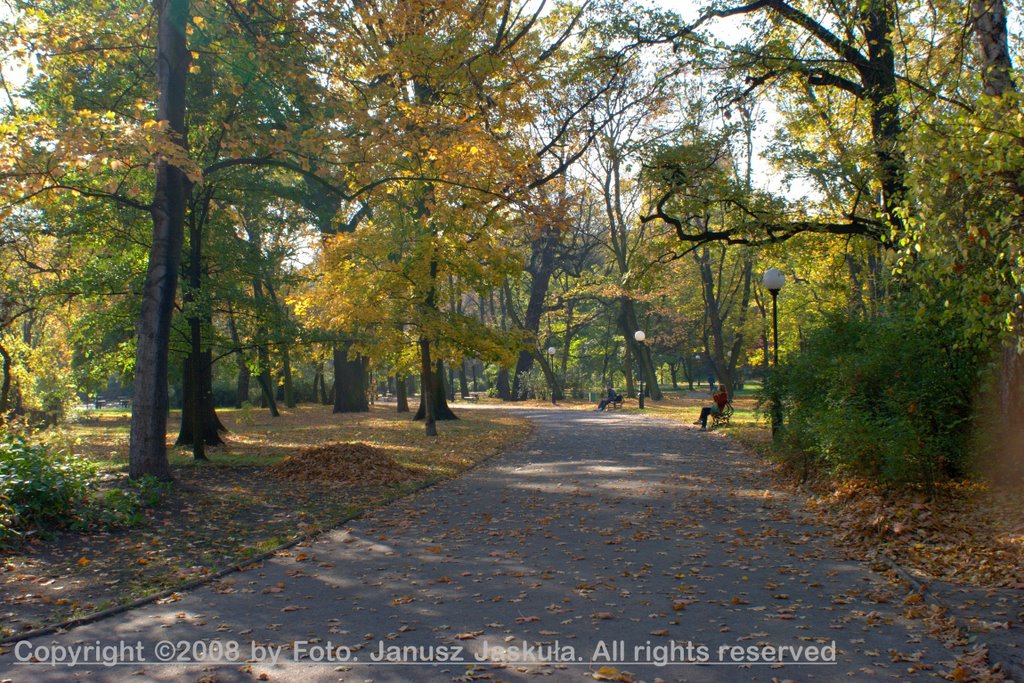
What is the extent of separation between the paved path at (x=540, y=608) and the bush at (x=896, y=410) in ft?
3.96

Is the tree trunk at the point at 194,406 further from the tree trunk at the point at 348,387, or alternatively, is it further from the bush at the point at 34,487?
the tree trunk at the point at 348,387

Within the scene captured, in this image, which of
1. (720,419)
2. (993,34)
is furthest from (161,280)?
(720,419)

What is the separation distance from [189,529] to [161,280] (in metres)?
3.77

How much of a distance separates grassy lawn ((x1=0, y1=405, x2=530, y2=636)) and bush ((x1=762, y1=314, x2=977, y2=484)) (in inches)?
242

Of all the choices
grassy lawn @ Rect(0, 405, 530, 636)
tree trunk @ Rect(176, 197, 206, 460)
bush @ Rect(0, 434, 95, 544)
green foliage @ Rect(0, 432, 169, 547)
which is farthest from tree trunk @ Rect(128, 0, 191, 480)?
tree trunk @ Rect(176, 197, 206, 460)

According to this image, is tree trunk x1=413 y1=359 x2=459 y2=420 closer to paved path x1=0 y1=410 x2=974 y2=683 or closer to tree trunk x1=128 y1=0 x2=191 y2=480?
tree trunk x1=128 y1=0 x2=191 y2=480

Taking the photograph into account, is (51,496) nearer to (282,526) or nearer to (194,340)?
(282,526)

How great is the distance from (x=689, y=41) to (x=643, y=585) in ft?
39.0

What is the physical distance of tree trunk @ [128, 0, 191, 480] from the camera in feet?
35.5

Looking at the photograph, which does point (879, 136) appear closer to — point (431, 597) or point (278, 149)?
point (278, 149)

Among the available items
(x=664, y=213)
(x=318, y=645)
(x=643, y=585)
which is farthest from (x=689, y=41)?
(x=318, y=645)

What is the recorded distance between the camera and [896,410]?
10055mm

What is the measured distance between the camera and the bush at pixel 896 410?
909 centimetres

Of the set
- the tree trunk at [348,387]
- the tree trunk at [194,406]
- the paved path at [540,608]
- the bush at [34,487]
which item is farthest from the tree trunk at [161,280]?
the tree trunk at [348,387]
